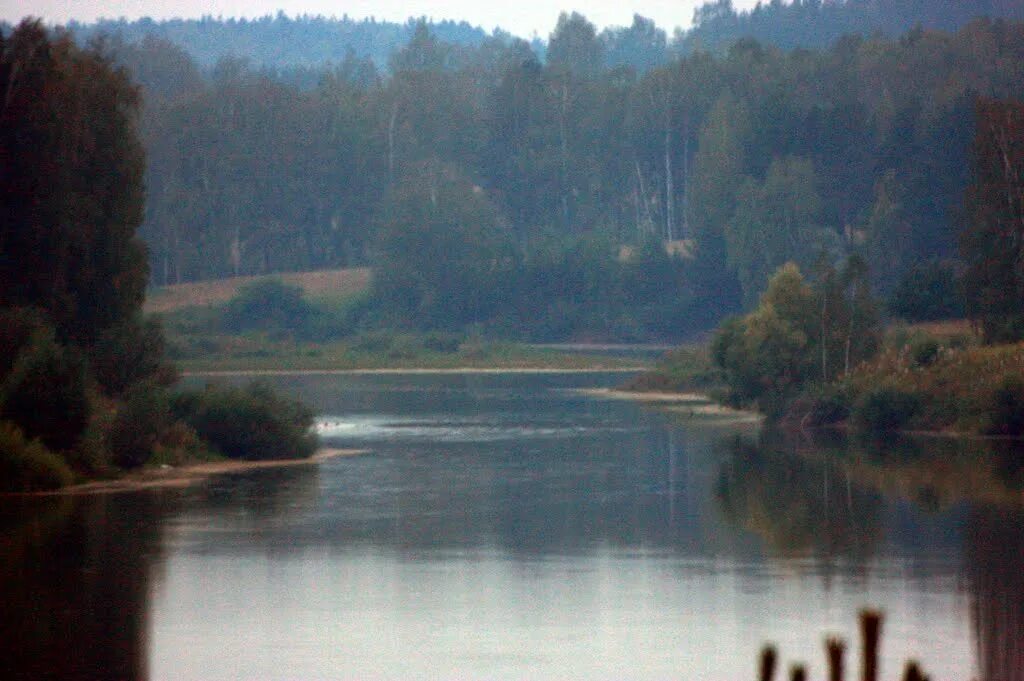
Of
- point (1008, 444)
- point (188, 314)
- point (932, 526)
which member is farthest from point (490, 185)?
point (932, 526)

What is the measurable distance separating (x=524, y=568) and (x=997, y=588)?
233 inches

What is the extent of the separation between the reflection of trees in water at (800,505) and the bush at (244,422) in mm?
8919

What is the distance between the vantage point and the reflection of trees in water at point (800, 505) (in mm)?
28547

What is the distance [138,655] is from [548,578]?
266 inches

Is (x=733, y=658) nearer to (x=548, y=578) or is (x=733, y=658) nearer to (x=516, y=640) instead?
(x=516, y=640)

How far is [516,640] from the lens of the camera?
20.6m

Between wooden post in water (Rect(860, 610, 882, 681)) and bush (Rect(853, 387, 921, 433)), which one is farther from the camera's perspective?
bush (Rect(853, 387, 921, 433))

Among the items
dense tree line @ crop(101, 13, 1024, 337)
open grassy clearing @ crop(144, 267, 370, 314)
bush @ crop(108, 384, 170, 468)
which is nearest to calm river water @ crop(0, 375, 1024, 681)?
bush @ crop(108, 384, 170, 468)

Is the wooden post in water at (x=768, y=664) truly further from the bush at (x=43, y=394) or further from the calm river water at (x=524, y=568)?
the bush at (x=43, y=394)

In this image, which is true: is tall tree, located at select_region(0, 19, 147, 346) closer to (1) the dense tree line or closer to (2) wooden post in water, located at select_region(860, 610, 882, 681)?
(2) wooden post in water, located at select_region(860, 610, 882, 681)

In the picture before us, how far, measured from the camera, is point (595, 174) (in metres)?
123

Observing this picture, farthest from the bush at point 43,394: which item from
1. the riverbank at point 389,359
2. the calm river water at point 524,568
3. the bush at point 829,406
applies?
the riverbank at point 389,359

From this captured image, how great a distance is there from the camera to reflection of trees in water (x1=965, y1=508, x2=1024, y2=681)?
1902 cm

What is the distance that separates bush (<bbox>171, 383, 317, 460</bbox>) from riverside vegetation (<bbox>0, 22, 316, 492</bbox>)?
29 mm
